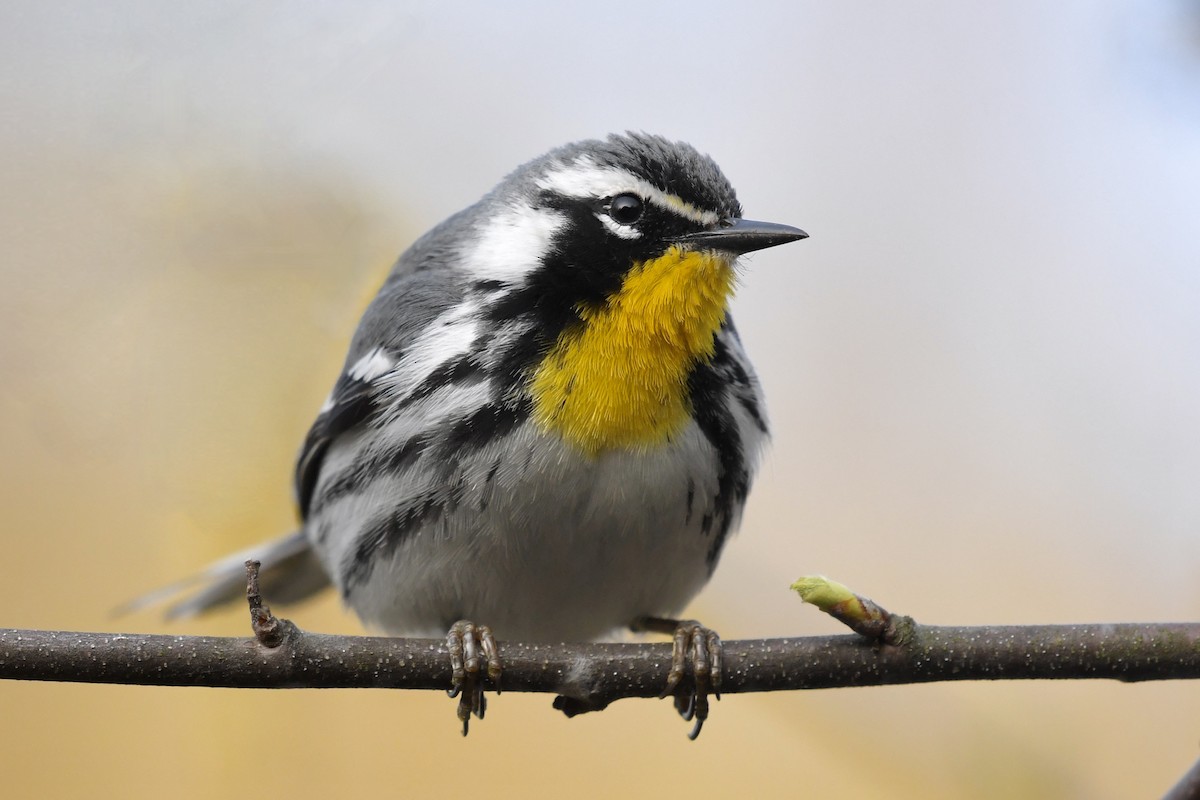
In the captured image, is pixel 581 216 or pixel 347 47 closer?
pixel 581 216

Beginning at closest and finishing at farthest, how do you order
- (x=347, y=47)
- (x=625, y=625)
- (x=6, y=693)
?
(x=625, y=625)
(x=347, y=47)
(x=6, y=693)

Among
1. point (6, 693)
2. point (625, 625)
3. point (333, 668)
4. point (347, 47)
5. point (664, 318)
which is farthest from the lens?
point (6, 693)

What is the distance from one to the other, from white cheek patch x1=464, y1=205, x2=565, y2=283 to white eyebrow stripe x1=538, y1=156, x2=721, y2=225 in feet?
0.28

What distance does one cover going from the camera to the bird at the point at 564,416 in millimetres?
2840

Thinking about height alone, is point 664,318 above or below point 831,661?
above

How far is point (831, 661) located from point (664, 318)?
3.05 ft

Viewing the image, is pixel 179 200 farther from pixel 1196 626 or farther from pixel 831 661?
pixel 1196 626

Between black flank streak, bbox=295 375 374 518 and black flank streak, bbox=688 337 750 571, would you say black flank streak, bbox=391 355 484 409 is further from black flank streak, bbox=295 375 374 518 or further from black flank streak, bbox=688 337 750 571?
black flank streak, bbox=688 337 750 571

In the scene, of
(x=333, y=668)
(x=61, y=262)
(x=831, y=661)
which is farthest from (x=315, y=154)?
(x=831, y=661)

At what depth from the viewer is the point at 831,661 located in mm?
2406

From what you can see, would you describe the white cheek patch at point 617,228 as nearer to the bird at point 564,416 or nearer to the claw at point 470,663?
the bird at point 564,416

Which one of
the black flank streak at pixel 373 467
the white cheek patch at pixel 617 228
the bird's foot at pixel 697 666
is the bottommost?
the bird's foot at pixel 697 666

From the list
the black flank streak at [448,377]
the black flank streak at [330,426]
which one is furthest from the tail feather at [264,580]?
the black flank streak at [448,377]

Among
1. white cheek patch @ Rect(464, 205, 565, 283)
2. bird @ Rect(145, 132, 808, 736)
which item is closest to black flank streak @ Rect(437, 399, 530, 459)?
bird @ Rect(145, 132, 808, 736)
